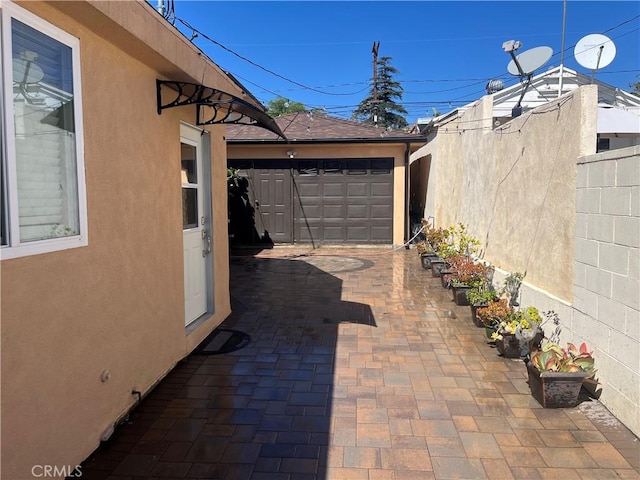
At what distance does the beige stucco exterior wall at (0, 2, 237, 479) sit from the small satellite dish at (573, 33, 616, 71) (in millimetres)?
4546

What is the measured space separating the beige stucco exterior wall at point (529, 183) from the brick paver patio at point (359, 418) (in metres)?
1.09

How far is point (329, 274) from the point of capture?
865 centimetres

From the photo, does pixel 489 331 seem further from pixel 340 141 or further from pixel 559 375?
pixel 340 141

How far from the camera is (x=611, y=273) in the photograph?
3.23 meters

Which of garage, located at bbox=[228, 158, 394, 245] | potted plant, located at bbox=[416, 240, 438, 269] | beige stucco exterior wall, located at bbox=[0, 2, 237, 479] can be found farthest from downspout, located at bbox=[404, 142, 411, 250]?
beige stucco exterior wall, located at bbox=[0, 2, 237, 479]

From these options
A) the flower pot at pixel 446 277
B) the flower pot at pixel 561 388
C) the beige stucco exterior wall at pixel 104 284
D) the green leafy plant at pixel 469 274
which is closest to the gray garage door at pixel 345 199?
the flower pot at pixel 446 277

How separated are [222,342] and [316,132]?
859 centimetres

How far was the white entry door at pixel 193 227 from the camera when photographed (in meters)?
4.53

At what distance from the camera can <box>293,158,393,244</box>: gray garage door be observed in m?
12.0

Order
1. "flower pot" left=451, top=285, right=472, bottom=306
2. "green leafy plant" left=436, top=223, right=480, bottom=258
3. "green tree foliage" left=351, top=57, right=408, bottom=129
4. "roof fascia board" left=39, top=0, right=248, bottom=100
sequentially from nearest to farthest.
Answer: "roof fascia board" left=39, top=0, right=248, bottom=100 → "flower pot" left=451, top=285, right=472, bottom=306 → "green leafy plant" left=436, top=223, right=480, bottom=258 → "green tree foliage" left=351, top=57, right=408, bottom=129

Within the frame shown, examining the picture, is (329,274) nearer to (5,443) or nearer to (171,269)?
(171,269)

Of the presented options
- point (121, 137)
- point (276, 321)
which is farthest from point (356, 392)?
point (121, 137)

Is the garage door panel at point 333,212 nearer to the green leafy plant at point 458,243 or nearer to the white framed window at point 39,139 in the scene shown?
the green leafy plant at point 458,243

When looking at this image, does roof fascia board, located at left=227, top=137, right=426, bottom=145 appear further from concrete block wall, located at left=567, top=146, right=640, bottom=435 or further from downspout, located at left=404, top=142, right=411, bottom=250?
concrete block wall, located at left=567, top=146, right=640, bottom=435
